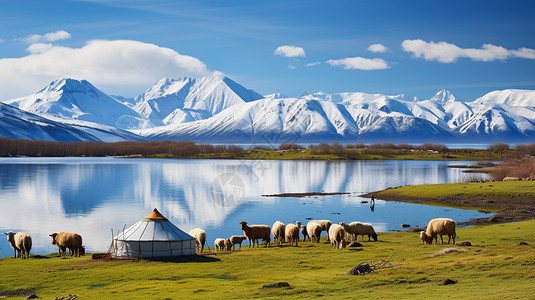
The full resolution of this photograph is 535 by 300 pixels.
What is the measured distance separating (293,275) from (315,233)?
16413mm

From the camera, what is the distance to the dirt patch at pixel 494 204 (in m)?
64.4

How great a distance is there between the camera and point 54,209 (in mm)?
85000

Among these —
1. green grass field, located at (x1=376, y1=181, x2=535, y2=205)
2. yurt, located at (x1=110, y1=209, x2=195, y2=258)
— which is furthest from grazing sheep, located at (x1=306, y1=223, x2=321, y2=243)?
green grass field, located at (x1=376, y1=181, x2=535, y2=205)

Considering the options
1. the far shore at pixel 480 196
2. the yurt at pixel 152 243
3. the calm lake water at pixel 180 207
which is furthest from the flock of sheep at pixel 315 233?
the far shore at pixel 480 196

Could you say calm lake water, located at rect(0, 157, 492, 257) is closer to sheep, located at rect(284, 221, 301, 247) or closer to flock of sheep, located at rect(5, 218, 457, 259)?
flock of sheep, located at rect(5, 218, 457, 259)

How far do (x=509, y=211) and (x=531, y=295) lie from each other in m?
54.2

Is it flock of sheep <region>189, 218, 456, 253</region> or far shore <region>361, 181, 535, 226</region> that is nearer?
flock of sheep <region>189, 218, 456, 253</region>

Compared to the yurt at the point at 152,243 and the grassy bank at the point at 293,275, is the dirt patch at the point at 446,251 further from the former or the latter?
the yurt at the point at 152,243

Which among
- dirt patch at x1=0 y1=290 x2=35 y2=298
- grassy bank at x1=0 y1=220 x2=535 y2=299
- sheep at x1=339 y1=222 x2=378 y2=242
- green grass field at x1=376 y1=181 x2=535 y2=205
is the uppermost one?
green grass field at x1=376 y1=181 x2=535 y2=205

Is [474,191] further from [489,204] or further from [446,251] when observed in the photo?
[446,251]

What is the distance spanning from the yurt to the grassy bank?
2.24 meters

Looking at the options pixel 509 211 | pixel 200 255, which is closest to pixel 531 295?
pixel 200 255

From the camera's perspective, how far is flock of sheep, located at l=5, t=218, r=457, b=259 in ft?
141

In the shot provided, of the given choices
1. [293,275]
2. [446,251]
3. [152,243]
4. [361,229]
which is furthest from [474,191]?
[293,275]
